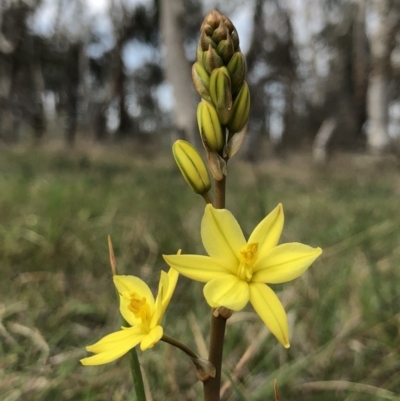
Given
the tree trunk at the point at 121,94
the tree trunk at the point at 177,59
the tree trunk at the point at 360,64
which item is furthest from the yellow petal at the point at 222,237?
the tree trunk at the point at 121,94

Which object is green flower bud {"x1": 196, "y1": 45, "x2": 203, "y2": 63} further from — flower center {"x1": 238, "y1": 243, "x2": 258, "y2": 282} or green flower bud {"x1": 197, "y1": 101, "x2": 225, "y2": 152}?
flower center {"x1": 238, "y1": 243, "x2": 258, "y2": 282}

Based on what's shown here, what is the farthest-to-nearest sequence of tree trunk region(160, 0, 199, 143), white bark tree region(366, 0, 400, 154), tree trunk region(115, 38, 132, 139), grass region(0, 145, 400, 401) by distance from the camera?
tree trunk region(115, 38, 132, 139)
white bark tree region(366, 0, 400, 154)
tree trunk region(160, 0, 199, 143)
grass region(0, 145, 400, 401)

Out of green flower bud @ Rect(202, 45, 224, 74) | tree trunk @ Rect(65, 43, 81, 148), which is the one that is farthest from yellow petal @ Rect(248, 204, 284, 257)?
tree trunk @ Rect(65, 43, 81, 148)

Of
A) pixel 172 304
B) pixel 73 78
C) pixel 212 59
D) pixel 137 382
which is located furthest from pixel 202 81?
pixel 73 78

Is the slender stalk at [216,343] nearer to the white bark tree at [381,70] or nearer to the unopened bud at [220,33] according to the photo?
the unopened bud at [220,33]

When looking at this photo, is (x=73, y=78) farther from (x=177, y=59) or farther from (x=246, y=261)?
(x=246, y=261)

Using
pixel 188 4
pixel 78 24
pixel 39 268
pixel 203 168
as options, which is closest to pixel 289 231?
pixel 39 268
